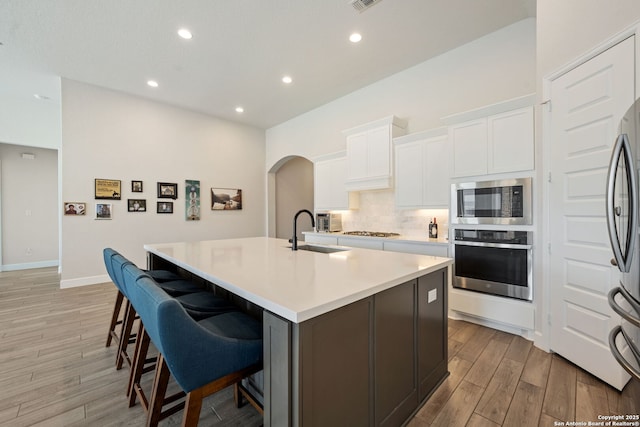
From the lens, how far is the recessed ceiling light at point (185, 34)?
3096 millimetres

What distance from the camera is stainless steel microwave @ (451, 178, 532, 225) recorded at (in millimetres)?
2531

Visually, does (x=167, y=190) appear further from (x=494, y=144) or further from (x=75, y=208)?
(x=494, y=144)

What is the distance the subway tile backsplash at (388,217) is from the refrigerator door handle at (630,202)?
2.18 m

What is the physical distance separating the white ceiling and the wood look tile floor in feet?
11.2

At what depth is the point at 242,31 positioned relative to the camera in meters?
3.12

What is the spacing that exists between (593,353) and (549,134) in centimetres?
176

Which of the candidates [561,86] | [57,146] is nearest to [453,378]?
[561,86]

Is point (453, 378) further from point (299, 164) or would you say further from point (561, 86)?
point (299, 164)

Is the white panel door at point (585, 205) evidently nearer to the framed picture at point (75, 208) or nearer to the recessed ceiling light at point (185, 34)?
the recessed ceiling light at point (185, 34)

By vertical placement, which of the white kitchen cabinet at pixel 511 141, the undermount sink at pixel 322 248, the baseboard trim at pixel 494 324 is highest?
the white kitchen cabinet at pixel 511 141

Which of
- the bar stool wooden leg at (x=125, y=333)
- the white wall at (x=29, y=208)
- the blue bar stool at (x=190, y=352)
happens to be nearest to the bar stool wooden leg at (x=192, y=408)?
the blue bar stool at (x=190, y=352)

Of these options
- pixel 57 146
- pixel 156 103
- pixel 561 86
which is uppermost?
pixel 156 103

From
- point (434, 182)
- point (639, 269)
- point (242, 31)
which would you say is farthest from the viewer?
point (434, 182)

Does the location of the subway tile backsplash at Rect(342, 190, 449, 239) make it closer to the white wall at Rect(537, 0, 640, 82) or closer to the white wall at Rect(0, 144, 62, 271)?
the white wall at Rect(537, 0, 640, 82)
